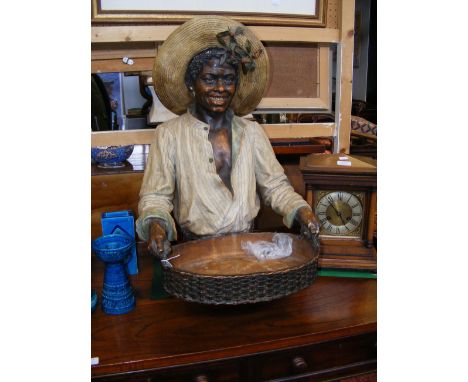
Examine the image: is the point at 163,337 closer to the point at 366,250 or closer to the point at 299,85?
the point at 366,250

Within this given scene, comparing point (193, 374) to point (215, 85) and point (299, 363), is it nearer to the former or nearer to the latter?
point (299, 363)

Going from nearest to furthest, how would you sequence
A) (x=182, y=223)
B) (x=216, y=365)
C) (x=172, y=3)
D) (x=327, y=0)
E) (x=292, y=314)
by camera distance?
(x=216, y=365) → (x=292, y=314) → (x=182, y=223) → (x=172, y=3) → (x=327, y=0)

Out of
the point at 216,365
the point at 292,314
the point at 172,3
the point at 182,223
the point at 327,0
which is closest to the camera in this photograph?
the point at 216,365

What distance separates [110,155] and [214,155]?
0.39 m

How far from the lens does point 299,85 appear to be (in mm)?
1428

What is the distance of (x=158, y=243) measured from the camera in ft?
2.78

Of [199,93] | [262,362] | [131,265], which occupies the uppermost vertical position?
[199,93]

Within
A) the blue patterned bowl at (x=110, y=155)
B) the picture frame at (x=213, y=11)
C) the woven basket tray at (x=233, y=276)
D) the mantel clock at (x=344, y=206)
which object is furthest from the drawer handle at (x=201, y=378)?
the picture frame at (x=213, y=11)

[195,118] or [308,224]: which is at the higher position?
[195,118]

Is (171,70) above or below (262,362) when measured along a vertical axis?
above

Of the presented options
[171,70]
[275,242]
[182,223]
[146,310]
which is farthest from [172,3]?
[146,310]

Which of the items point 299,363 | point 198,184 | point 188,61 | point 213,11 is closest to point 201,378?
point 299,363

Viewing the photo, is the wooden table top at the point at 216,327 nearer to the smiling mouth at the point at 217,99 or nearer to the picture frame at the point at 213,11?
the smiling mouth at the point at 217,99

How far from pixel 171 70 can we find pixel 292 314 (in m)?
0.61
